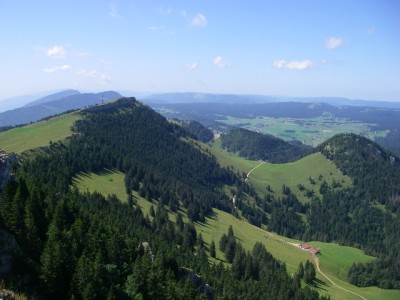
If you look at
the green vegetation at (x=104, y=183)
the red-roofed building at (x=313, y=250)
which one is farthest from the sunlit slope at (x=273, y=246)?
the red-roofed building at (x=313, y=250)

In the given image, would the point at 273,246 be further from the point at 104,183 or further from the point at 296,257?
the point at 104,183

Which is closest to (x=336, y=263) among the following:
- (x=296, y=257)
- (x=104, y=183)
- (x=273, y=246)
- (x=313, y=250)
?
(x=313, y=250)

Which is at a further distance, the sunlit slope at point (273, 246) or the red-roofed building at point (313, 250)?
the red-roofed building at point (313, 250)

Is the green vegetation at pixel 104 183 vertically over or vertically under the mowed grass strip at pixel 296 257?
over

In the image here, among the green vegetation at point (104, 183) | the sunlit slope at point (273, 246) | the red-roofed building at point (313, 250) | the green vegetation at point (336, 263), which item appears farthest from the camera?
the red-roofed building at point (313, 250)

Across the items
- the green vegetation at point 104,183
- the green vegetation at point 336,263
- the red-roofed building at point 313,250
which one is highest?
the green vegetation at point 104,183

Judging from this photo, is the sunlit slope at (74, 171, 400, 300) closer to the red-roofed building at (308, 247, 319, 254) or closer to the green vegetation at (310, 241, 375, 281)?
the green vegetation at (310, 241, 375, 281)

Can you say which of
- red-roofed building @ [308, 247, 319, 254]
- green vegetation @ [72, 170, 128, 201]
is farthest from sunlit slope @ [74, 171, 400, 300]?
red-roofed building @ [308, 247, 319, 254]

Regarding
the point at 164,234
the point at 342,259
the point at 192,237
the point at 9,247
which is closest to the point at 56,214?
the point at 9,247

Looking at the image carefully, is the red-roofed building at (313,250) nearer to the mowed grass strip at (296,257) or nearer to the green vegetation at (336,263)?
the mowed grass strip at (296,257)
